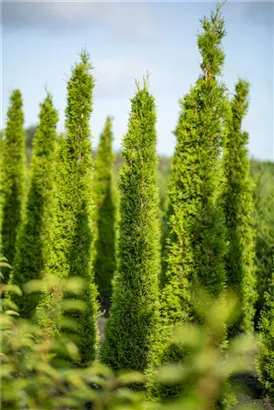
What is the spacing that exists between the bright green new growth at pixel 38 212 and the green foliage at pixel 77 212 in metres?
2.83

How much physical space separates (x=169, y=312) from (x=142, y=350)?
2069 millimetres

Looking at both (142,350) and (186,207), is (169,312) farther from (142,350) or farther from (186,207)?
(142,350)

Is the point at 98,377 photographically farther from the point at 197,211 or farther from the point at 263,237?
the point at 263,237

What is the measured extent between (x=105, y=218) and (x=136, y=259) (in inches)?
420

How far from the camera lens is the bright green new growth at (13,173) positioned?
58.1 feet

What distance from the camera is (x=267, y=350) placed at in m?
10.2

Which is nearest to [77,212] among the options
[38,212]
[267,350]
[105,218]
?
[38,212]

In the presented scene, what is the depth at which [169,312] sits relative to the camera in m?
7.83

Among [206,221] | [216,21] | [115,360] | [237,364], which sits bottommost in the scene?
[115,360]

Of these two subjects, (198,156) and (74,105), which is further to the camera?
(74,105)

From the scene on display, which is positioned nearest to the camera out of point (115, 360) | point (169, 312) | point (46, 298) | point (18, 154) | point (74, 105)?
point (169, 312)

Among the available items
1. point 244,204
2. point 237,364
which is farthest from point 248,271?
point 237,364

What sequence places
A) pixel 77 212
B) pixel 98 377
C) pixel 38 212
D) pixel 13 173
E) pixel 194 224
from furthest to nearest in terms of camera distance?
1. pixel 13 173
2. pixel 38 212
3. pixel 77 212
4. pixel 194 224
5. pixel 98 377

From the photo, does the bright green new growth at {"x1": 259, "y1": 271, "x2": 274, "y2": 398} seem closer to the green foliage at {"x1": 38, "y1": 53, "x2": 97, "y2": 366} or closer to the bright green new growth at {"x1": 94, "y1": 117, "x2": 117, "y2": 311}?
the green foliage at {"x1": 38, "y1": 53, "x2": 97, "y2": 366}
